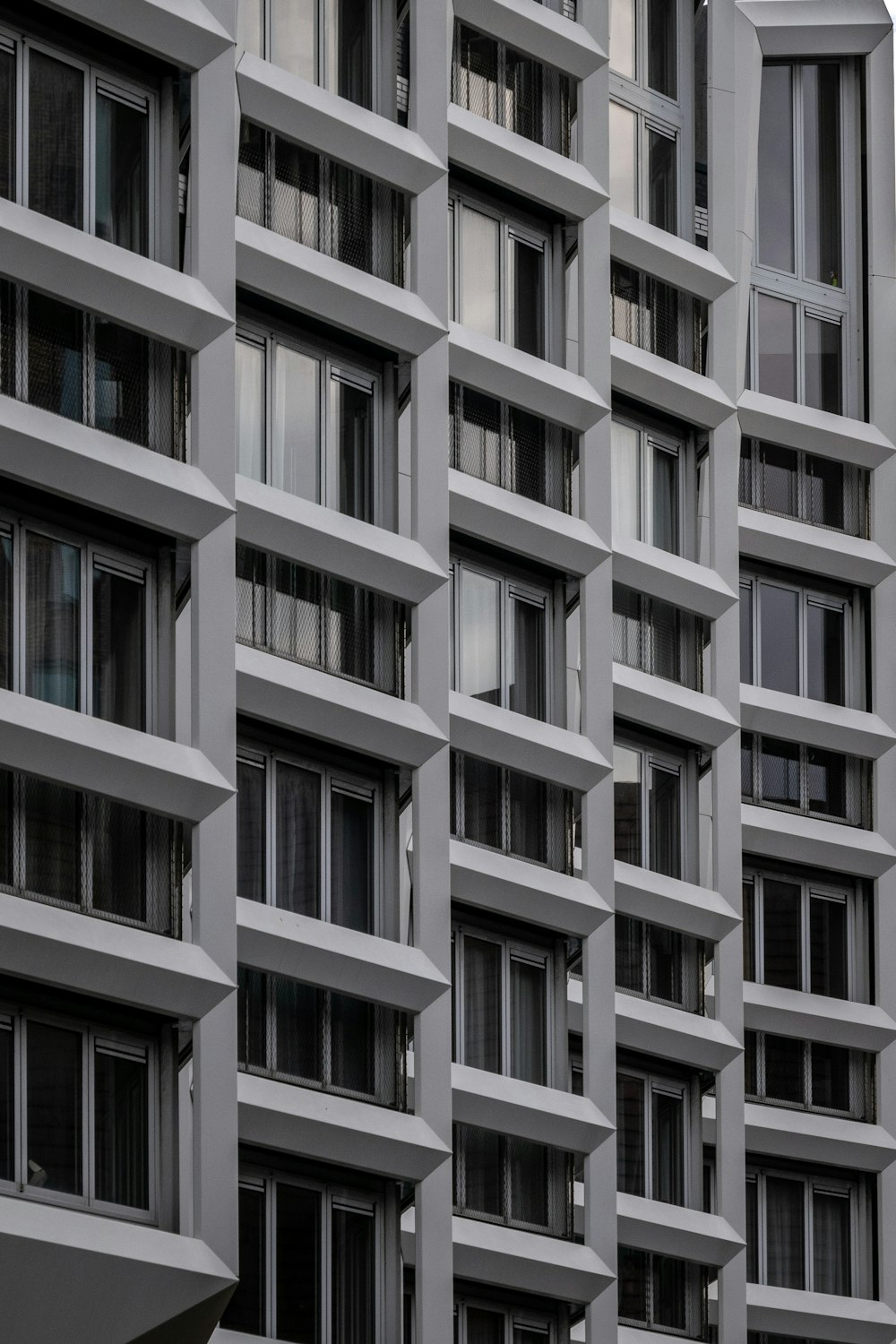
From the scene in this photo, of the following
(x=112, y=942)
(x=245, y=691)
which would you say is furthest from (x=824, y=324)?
(x=112, y=942)

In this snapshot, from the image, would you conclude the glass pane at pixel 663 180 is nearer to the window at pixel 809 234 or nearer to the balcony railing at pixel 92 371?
the window at pixel 809 234

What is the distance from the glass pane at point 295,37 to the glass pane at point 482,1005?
40.5 feet

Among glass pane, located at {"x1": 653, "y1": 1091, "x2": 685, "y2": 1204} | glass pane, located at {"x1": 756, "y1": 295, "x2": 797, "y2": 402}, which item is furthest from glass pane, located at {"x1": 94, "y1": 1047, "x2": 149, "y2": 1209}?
glass pane, located at {"x1": 756, "y1": 295, "x2": 797, "y2": 402}

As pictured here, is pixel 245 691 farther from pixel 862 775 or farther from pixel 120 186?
pixel 862 775

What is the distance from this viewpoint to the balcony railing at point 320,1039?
3444cm

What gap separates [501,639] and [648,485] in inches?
213

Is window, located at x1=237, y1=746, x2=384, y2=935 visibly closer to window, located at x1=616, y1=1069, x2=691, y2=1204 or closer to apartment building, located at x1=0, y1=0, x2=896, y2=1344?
apartment building, located at x1=0, y1=0, x2=896, y2=1344

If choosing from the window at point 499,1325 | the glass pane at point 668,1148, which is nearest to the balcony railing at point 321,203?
the glass pane at point 668,1148

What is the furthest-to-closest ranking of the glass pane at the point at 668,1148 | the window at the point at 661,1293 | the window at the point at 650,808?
the window at the point at 650,808 < the glass pane at the point at 668,1148 < the window at the point at 661,1293

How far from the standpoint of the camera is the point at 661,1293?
138 feet

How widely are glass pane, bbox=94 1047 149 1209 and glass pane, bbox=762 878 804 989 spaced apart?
1676 centimetres

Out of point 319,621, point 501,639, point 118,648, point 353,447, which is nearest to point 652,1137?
point 501,639

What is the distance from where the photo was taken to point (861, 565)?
4759 centimetres

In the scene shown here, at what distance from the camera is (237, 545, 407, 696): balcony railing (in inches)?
1398
